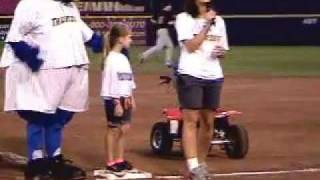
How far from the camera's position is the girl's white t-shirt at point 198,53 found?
361 inches

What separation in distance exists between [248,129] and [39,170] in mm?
5058

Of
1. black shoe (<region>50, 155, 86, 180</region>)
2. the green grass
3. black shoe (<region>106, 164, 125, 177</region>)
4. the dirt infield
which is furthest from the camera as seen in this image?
the green grass

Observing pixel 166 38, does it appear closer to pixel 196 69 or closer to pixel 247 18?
pixel 247 18

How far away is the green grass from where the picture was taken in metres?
24.2

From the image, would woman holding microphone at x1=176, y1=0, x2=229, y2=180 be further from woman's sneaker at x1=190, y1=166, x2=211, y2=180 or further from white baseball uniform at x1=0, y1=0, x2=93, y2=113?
white baseball uniform at x1=0, y1=0, x2=93, y2=113

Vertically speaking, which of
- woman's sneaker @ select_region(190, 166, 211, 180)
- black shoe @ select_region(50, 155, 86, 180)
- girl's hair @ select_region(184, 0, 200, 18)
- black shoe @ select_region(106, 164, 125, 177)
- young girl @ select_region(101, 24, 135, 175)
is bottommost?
black shoe @ select_region(106, 164, 125, 177)

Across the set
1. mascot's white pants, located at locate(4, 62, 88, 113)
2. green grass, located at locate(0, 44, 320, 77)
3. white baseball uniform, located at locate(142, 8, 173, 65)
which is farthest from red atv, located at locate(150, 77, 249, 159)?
white baseball uniform, located at locate(142, 8, 173, 65)

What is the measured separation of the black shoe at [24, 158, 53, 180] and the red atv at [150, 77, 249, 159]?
2436mm

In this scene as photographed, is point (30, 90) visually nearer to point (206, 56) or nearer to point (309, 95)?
point (206, 56)

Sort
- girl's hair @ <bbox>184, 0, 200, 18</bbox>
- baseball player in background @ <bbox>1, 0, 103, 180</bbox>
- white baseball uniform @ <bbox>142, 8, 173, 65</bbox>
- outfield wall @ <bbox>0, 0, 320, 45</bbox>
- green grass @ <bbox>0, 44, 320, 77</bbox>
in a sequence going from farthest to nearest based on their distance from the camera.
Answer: outfield wall @ <bbox>0, 0, 320, 45</bbox> < white baseball uniform @ <bbox>142, 8, 173, 65</bbox> < green grass @ <bbox>0, 44, 320, 77</bbox> < girl's hair @ <bbox>184, 0, 200, 18</bbox> < baseball player in background @ <bbox>1, 0, 103, 180</bbox>

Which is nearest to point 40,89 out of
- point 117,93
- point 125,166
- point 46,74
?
point 46,74

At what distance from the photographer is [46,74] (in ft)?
28.5

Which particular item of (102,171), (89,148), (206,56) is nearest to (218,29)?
(206,56)

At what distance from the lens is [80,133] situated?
12.9 metres
